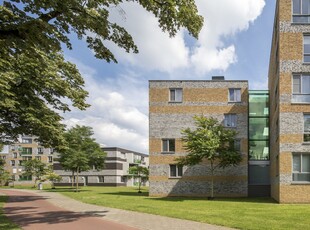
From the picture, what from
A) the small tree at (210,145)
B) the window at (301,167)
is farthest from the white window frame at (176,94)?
the window at (301,167)

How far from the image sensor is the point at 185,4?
6473 mm

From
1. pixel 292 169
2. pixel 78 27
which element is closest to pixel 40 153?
pixel 292 169

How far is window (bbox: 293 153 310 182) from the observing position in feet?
77.4

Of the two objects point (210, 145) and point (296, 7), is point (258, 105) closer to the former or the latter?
point (210, 145)

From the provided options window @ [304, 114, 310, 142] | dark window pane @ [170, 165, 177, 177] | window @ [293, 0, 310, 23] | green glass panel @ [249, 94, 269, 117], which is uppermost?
window @ [293, 0, 310, 23]

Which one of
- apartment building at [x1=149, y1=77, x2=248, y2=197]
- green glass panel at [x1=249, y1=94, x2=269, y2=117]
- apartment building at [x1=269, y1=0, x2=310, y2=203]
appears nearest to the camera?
apartment building at [x1=269, y1=0, x2=310, y2=203]

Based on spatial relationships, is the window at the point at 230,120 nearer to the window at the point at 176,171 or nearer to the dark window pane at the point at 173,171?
the window at the point at 176,171

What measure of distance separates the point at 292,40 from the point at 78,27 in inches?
836

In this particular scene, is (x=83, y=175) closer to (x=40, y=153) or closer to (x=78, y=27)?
(x=40, y=153)

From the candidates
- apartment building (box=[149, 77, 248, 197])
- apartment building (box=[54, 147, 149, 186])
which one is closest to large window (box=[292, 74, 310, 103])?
apartment building (box=[149, 77, 248, 197])

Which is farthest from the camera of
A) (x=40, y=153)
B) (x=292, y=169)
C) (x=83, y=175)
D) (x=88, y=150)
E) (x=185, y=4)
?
(x=40, y=153)

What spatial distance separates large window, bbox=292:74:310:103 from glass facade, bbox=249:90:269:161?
381 inches

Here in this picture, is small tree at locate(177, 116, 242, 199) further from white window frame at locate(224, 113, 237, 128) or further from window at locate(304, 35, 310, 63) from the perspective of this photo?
window at locate(304, 35, 310, 63)

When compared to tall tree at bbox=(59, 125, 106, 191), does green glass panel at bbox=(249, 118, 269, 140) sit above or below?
above
